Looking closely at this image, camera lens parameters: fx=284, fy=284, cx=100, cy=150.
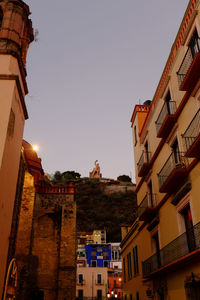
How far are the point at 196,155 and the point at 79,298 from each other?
40380 mm

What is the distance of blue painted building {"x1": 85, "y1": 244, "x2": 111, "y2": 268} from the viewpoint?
5300 cm

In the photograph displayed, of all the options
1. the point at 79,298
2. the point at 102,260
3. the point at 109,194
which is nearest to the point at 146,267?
the point at 79,298

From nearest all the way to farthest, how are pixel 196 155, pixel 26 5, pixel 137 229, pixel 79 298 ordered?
1. pixel 196 155
2. pixel 26 5
3. pixel 137 229
4. pixel 79 298

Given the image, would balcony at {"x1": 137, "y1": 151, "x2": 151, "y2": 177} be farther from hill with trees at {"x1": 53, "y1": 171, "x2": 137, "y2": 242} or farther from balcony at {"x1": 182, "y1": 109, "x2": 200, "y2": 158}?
hill with trees at {"x1": 53, "y1": 171, "x2": 137, "y2": 242}

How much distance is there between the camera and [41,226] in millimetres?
19906

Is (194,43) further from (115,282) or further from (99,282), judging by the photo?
(115,282)

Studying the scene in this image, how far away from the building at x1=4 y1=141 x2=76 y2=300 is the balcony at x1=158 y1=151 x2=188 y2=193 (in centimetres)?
890

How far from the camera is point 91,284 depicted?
143 ft

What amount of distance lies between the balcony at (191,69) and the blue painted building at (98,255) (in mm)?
47906

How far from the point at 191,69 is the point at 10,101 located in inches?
237

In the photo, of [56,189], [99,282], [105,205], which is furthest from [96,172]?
[56,189]

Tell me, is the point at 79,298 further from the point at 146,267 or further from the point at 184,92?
the point at 184,92

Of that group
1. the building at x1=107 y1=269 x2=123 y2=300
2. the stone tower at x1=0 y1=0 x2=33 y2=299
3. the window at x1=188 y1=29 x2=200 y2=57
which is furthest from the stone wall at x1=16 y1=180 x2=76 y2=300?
the building at x1=107 y1=269 x2=123 y2=300

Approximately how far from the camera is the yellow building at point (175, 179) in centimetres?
971
